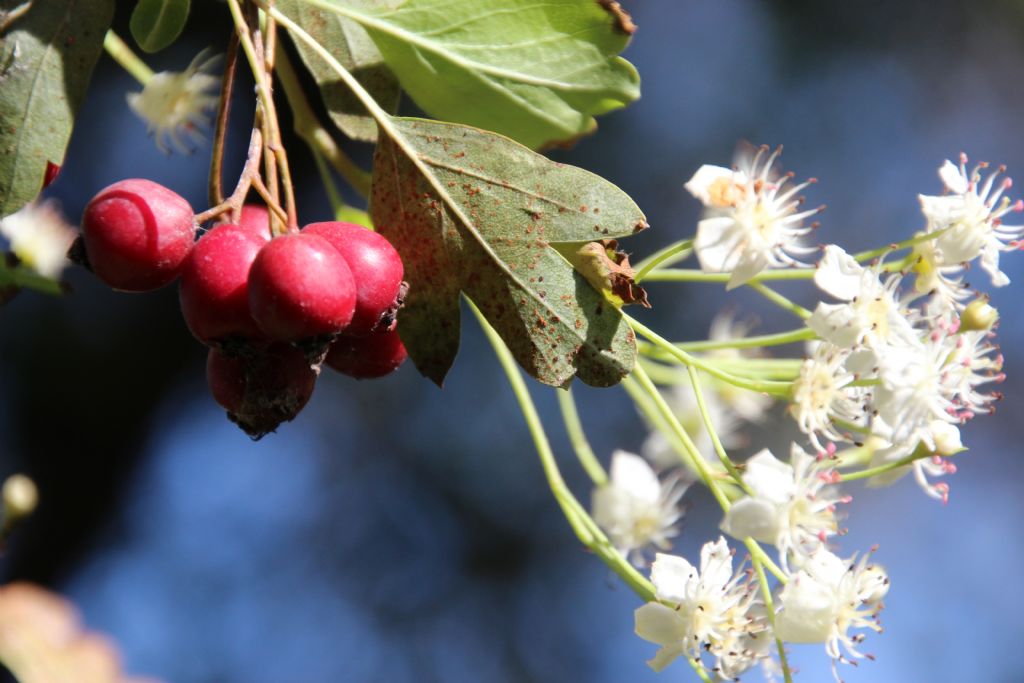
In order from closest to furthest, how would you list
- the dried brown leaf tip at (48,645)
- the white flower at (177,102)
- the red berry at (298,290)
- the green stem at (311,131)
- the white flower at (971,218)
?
the red berry at (298,290) < the dried brown leaf tip at (48,645) < the white flower at (971,218) < the green stem at (311,131) < the white flower at (177,102)

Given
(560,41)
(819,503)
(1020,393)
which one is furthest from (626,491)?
(1020,393)

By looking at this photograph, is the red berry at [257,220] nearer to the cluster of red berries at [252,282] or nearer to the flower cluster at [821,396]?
the cluster of red berries at [252,282]

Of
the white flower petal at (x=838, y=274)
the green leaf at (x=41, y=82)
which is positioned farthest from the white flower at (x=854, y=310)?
the green leaf at (x=41, y=82)

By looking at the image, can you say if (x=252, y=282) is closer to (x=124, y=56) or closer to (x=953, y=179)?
(x=124, y=56)

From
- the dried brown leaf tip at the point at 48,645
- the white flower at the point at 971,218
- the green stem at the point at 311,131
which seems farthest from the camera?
the green stem at the point at 311,131

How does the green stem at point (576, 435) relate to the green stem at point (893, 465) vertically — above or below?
below

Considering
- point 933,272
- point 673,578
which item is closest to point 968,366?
point 933,272
